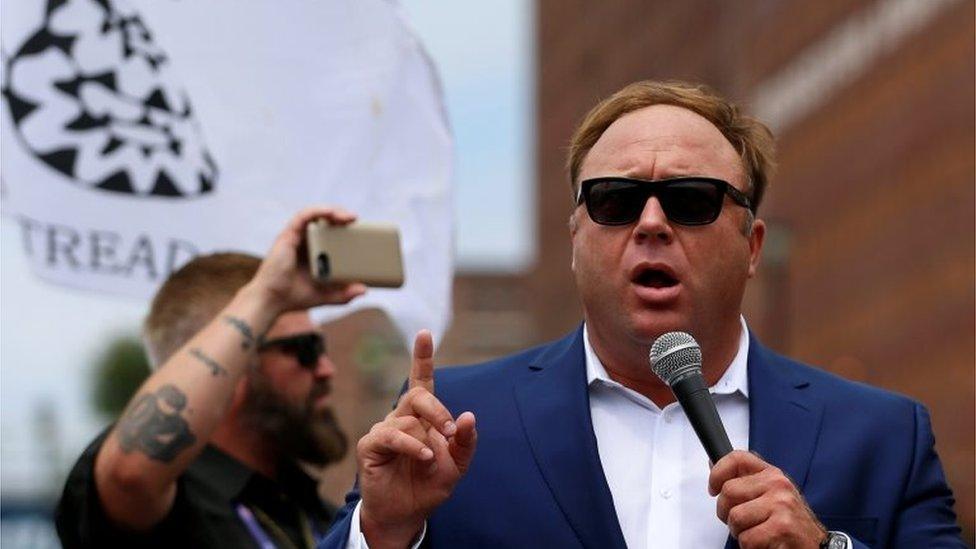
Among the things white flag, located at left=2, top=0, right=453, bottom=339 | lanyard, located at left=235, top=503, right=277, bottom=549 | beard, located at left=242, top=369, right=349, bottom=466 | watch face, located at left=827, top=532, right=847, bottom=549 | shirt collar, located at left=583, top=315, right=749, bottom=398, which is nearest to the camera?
watch face, located at left=827, top=532, right=847, bottom=549

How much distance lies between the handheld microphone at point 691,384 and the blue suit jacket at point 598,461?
1.00 ft

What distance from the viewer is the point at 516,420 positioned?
4.31 metres

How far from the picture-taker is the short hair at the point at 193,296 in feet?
19.9

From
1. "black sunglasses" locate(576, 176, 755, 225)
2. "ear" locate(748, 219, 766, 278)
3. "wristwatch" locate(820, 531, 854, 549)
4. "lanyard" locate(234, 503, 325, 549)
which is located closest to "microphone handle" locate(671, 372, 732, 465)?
"wristwatch" locate(820, 531, 854, 549)

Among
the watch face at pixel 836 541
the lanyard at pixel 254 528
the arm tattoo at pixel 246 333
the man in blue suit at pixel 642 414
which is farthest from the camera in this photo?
the lanyard at pixel 254 528

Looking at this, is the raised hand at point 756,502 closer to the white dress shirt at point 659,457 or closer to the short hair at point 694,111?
the white dress shirt at point 659,457

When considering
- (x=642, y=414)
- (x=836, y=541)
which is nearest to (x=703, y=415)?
(x=836, y=541)

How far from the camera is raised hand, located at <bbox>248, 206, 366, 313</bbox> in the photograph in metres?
5.53

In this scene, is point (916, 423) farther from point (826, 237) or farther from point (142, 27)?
point (826, 237)

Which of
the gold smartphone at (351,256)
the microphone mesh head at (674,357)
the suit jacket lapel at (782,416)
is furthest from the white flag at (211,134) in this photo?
the microphone mesh head at (674,357)

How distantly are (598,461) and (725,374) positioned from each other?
0.38 metres

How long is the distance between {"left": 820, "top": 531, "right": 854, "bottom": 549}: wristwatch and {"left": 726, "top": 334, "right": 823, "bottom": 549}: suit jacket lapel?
245 millimetres

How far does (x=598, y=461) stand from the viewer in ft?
13.8

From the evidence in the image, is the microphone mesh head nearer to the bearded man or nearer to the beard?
the bearded man
